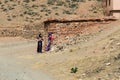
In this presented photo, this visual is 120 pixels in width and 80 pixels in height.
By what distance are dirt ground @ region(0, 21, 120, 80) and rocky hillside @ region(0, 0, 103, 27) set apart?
2828 cm

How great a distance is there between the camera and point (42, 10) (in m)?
57.1

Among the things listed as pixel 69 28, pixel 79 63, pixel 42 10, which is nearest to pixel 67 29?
pixel 69 28

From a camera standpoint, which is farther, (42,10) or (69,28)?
(42,10)

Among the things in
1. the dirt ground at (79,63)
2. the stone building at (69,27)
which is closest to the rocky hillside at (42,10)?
the stone building at (69,27)

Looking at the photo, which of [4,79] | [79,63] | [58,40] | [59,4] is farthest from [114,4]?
[59,4]

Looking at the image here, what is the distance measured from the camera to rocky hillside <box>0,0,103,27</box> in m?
54.9

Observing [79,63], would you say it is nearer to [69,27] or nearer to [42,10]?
[69,27]

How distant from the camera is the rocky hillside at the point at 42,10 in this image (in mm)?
54869

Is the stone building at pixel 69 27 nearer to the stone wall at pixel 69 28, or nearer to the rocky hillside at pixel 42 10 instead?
the stone wall at pixel 69 28

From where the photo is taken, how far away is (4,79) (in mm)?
18625

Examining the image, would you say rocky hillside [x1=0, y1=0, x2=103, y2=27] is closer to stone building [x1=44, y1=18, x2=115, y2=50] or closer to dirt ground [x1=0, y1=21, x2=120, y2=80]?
stone building [x1=44, y1=18, x2=115, y2=50]

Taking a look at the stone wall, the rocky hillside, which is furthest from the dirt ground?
the rocky hillside

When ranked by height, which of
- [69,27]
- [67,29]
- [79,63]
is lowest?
[67,29]

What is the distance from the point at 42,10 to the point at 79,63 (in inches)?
1464
